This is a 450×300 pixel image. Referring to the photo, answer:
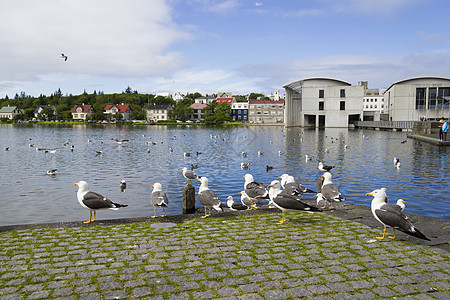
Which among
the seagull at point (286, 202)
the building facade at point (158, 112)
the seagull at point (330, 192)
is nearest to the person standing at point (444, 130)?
the seagull at point (330, 192)

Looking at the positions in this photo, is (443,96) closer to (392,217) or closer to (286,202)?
(392,217)

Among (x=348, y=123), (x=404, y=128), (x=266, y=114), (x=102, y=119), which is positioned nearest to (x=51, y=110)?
(x=102, y=119)

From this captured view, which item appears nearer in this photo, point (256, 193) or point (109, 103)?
point (256, 193)

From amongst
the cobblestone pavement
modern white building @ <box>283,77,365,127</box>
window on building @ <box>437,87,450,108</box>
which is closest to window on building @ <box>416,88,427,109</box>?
window on building @ <box>437,87,450,108</box>

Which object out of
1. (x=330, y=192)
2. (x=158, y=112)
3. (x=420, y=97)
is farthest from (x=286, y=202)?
(x=158, y=112)

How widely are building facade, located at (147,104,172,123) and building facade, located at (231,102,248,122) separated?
3395 cm

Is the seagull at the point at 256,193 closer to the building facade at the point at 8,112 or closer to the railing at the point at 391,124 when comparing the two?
the railing at the point at 391,124

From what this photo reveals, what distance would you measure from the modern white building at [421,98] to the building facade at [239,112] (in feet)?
262

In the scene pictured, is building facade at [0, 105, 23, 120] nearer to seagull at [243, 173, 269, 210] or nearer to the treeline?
the treeline

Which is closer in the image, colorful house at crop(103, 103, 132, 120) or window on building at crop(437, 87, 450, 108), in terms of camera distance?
window on building at crop(437, 87, 450, 108)

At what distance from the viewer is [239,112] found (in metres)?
157

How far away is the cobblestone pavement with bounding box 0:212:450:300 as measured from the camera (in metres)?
5.57

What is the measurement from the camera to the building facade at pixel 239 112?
156625 millimetres

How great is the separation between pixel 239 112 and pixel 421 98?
Result: 86561mm
